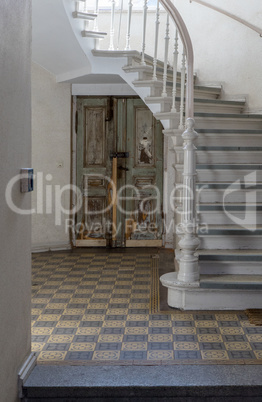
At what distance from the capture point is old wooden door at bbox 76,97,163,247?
6.44m

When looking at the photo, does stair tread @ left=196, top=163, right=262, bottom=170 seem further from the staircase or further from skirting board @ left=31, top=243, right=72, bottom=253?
skirting board @ left=31, top=243, right=72, bottom=253

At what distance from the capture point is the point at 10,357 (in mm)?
2441

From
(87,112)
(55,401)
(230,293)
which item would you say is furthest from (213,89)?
(55,401)

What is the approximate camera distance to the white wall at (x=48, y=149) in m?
6.14

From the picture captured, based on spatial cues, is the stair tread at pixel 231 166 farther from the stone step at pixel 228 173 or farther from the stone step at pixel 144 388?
the stone step at pixel 144 388

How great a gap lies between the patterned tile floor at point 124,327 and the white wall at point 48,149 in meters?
1.32

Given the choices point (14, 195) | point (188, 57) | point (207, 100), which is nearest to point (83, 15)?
point (188, 57)

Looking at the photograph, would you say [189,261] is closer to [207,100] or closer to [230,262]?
[230,262]

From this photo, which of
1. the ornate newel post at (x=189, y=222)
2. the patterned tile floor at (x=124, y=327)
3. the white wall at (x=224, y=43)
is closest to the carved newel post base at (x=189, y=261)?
the ornate newel post at (x=189, y=222)

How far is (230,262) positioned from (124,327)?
1.07m

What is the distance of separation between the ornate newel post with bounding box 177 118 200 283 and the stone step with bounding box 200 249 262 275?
0.55 ft

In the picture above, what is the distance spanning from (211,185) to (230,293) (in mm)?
1048

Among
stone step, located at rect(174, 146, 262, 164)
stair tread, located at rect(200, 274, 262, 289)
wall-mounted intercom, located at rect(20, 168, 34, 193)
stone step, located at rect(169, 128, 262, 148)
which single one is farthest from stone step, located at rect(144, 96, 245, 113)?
wall-mounted intercom, located at rect(20, 168, 34, 193)

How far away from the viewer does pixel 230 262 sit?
13.1 feet
